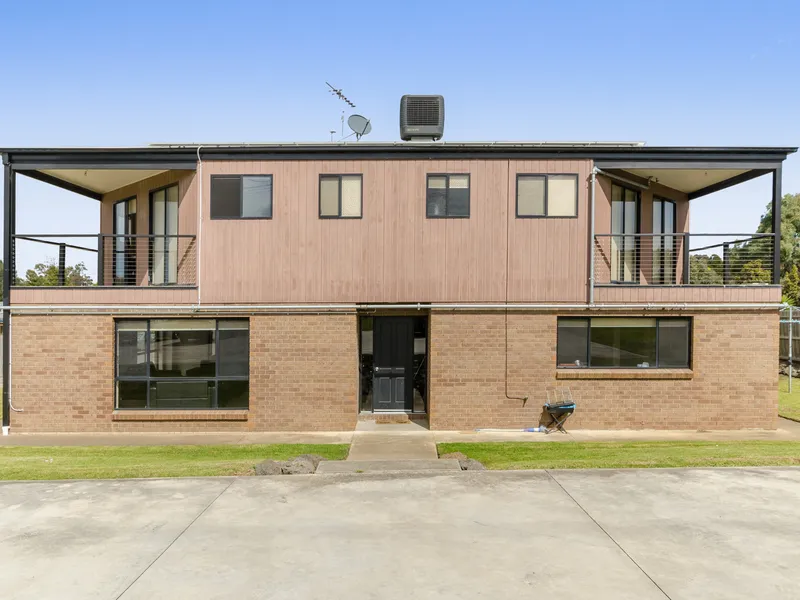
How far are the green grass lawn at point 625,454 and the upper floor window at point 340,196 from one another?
5311 mm

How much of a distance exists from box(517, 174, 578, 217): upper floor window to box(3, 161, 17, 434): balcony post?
1088 centimetres

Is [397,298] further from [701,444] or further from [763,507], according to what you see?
[763,507]

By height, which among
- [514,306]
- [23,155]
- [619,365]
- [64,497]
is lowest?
[64,497]

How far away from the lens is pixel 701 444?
1106 cm

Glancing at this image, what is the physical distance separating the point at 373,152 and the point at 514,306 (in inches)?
177

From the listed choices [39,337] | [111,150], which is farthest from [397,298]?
[39,337]

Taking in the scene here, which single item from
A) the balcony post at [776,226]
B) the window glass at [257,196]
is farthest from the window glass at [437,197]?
the balcony post at [776,226]

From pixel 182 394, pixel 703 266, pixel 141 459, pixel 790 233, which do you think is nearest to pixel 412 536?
pixel 141 459

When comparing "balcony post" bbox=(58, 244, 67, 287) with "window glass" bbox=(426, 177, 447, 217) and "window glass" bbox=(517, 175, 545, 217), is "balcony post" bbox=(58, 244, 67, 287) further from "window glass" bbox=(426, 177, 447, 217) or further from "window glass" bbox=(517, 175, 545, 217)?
"window glass" bbox=(517, 175, 545, 217)

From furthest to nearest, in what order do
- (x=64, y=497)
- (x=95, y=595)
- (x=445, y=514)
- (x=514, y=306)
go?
(x=514, y=306)
(x=64, y=497)
(x=445, y=514)
(x=95, y=595)

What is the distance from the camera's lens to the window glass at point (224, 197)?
1254cm

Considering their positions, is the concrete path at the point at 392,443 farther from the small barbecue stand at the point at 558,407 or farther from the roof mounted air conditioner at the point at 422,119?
the roof mounted air conditioner at the point at 422,119

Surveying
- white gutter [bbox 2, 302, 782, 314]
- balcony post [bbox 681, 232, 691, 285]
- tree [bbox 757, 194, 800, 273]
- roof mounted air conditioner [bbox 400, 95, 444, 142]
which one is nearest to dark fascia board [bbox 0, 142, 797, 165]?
roof mounted air conditioner [bbox 400, 95, 444, 142]

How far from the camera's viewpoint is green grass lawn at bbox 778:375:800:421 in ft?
46.4
